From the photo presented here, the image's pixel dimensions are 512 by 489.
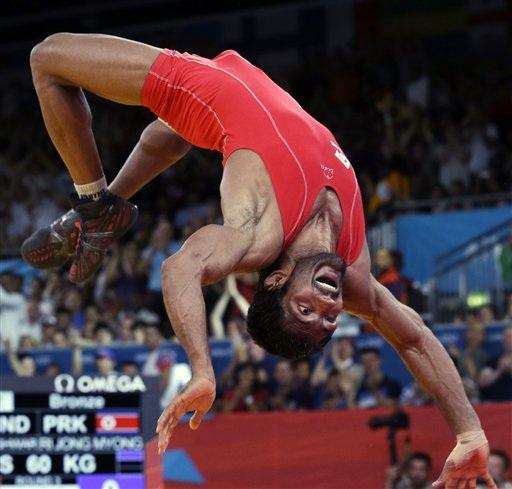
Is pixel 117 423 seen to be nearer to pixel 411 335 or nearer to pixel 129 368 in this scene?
pixel 411 335

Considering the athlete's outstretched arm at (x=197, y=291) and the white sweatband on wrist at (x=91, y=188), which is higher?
the white sweatband on wrist at (x=91, y=188)

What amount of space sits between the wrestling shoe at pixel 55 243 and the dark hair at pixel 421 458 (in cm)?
310

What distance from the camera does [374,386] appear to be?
8969 millimetres

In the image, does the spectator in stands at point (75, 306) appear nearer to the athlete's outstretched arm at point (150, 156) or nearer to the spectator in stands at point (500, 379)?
the spectator in stands at point (500, 379)

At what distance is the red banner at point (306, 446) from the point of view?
7805 millimetres

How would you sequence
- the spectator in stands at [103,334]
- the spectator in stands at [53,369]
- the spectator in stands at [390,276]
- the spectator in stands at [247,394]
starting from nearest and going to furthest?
the spectator in stands at [390,276]
the spectator in stands at [247,394]
the spectator in stands at [53,369]
the spectator in stands at [103,334]

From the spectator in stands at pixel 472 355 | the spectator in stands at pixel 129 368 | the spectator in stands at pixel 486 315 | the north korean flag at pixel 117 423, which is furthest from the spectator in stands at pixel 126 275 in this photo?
the north korean flag at pixel 117 423

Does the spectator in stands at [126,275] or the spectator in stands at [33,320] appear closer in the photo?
the spectator in stands at [33,320]

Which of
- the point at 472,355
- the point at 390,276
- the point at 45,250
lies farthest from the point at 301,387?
the point at 45,250

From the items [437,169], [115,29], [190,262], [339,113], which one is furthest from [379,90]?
[190,262]

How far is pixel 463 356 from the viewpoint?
9016 mm

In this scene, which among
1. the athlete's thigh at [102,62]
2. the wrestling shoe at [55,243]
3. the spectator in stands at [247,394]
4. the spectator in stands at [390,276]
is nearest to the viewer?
the athlete's thigh at [102,62]

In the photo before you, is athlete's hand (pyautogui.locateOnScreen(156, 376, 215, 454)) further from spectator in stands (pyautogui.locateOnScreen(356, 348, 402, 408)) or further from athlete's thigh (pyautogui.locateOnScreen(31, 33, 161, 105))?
spectator in stands (pyautogui.locateOnScreen(356, 348, 402, 408))
